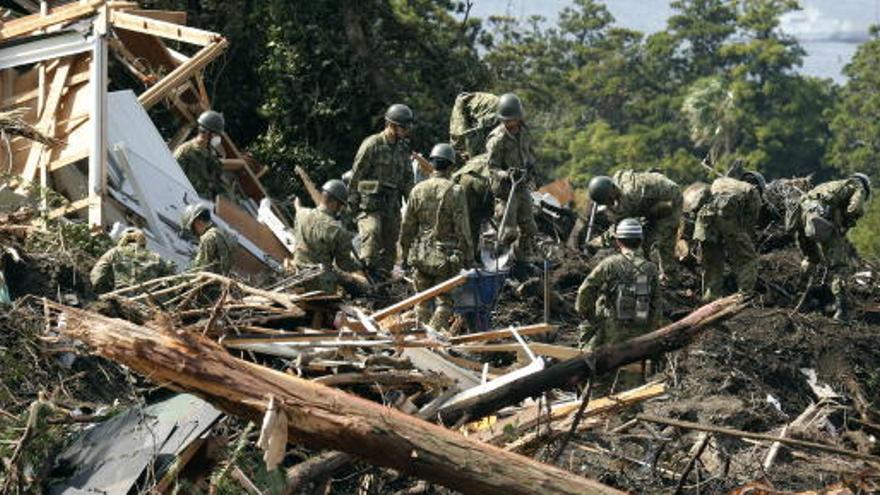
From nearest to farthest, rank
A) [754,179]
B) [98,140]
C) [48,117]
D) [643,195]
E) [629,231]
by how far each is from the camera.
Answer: [629,231] → [98,140] → [48,117] → [643,195] → [754,179]

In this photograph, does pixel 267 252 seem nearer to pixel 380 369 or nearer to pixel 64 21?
pixel 64 21

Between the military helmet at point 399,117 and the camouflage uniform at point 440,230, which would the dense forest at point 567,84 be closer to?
the military helmet at point 399,117

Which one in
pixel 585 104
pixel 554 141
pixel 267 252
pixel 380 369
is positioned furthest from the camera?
pixel 585 104

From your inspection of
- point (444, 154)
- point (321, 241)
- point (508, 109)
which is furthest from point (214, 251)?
point (508, 109)

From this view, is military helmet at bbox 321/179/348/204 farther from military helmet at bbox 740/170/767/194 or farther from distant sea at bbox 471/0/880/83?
distant sea at bbox 471/0/880/83

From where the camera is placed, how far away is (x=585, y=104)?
55.8m

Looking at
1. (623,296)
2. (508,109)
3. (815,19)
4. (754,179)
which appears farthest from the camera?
(815,19)

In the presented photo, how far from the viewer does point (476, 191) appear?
14.8 metres

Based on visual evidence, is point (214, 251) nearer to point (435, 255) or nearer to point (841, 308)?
point (435, 255)

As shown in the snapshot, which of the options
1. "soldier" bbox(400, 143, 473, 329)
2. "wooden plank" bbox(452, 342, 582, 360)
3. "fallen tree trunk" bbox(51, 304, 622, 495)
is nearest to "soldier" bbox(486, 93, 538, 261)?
"soldier" bbox(400, 143, 473, 329)

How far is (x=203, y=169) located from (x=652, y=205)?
4.25m

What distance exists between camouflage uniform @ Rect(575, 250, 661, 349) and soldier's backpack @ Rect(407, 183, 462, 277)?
183 cm

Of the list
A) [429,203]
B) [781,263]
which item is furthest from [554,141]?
[429,203]

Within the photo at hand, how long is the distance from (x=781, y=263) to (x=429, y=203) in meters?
5.16
